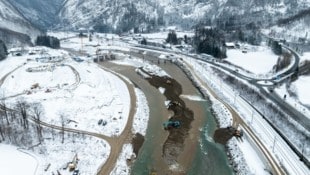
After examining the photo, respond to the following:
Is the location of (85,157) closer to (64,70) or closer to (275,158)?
(275,158)

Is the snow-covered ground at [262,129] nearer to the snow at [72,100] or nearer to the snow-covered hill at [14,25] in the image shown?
the snow at [72,100]

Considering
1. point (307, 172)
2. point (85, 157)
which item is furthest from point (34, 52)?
point (307, 172)

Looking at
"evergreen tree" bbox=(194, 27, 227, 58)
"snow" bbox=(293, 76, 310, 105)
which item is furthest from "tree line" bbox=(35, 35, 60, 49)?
"snow" bbox=(293, 76, 310, 105)

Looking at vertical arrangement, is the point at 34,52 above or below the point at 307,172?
above

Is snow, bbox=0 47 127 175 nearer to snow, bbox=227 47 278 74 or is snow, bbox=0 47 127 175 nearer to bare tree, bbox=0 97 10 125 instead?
bare tree, bbox=0 97 10 125

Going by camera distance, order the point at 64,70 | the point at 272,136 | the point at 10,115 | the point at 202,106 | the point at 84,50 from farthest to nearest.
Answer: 1. the point at 84,50
2. the point at 64,70
3. the point at 202,106
4. the point at 10,115
5. the point at 272,136

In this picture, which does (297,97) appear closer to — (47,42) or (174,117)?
(174,117)

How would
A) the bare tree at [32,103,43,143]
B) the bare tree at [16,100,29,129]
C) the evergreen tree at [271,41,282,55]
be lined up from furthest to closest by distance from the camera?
the evergreen tree at [271,41,282,55]
the bare tree at [16,100,29,129]
the bare tree at [32,103,43,143]
